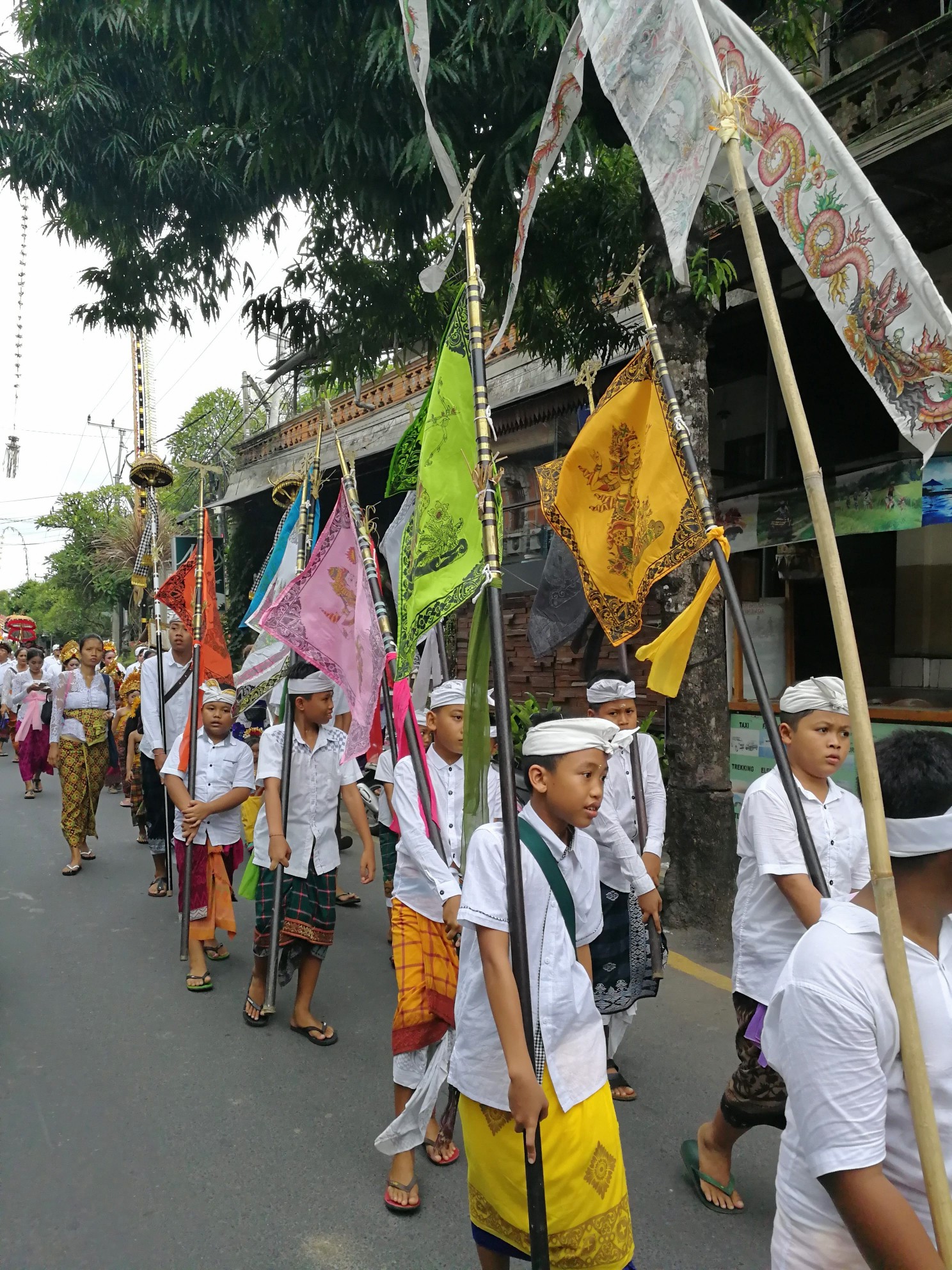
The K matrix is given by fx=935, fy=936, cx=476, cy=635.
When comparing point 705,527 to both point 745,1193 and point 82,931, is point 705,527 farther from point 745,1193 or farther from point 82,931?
point 82,931

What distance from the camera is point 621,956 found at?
3.69 m

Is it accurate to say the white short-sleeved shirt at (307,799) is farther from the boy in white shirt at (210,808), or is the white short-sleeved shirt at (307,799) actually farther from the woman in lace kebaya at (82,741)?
the woman in lace kebaya at (82,741)

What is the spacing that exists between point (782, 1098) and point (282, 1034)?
98.1 inches

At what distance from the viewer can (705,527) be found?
11.5 ft

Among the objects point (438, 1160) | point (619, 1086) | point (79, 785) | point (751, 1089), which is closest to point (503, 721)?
point (751, 1089)

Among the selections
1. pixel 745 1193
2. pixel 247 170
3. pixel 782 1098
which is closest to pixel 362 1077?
pixel 745 1193

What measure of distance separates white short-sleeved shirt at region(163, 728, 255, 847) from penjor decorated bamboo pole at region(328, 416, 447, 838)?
1116mm

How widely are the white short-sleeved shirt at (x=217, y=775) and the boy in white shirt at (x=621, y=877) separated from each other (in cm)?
222

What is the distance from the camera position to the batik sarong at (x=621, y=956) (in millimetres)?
3635

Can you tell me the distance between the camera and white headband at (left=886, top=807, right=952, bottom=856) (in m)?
1.40

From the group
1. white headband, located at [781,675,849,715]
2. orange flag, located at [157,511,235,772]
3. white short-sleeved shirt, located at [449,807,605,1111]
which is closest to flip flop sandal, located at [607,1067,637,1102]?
white short-sleeved shirt, located at [449,807,605,1111]

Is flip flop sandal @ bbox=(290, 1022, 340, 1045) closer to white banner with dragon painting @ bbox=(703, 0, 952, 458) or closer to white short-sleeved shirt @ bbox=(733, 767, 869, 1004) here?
white short-sleeved shirt @ bbox=(733, 767, 869, 1004)

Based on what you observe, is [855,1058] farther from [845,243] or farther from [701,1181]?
[701,1181]

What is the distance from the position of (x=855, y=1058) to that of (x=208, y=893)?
4424 mm
